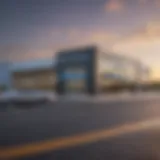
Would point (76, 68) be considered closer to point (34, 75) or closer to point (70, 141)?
point (34, 75)

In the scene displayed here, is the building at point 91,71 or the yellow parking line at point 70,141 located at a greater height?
the building at point 91,71

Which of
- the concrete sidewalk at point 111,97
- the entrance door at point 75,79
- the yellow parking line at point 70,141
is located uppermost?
the entrance door at point 75,79

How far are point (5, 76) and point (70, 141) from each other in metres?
0.35

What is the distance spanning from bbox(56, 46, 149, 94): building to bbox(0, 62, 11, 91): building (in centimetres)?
18

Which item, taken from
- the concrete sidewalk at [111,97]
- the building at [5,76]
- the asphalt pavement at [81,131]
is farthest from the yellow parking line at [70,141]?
the building at [5,76]

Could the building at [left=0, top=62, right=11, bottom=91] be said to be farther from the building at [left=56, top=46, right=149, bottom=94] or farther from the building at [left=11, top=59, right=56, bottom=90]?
the building at [left=56, top=46, right=149, bottom=94]

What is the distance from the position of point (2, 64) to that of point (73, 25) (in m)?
0.31

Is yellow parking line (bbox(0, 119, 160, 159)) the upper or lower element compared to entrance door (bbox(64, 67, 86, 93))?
lower

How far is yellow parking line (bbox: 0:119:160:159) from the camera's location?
101 centimetres

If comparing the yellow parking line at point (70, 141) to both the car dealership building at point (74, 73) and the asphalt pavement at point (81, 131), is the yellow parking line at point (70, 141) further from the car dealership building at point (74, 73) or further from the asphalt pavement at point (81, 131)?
the car dealership building at point (74, 73)

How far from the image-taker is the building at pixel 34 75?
1087 mm

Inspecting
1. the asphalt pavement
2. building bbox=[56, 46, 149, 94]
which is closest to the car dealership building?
building bbox=[56, 46, 149, 94]

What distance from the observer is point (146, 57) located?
1238 mm

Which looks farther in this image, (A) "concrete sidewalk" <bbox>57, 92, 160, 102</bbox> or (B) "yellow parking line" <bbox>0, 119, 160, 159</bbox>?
(A) "concrete sidewalk" <bbox>57, 92, 160, 102</bbox>
